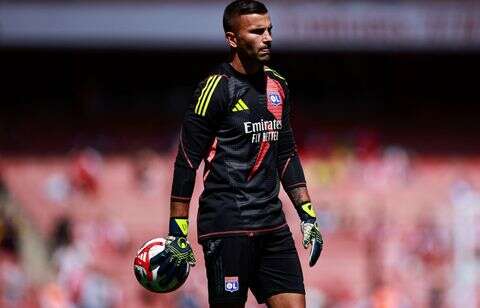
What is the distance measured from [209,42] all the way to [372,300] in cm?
361

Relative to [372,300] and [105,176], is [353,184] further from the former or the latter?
[105,176]

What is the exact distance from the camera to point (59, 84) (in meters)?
14.2

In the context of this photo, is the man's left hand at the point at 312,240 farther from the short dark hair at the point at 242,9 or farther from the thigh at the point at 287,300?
the short dark hair at the point at 242,9

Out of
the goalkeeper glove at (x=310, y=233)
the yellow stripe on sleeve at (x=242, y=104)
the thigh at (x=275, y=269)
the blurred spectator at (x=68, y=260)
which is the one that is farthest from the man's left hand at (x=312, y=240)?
the blurred spectator at (x=68, y=260)

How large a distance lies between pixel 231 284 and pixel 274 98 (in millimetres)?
1048

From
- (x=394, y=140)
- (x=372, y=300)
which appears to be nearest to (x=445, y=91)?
(x=394, y=140)

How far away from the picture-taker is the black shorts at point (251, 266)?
5949mm

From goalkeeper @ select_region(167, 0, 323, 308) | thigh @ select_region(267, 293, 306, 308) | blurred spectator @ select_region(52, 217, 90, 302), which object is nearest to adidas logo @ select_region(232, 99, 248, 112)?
goalkeeper @ select_region(167, 0, 323, 308)

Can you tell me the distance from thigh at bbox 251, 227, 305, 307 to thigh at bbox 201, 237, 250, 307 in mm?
121

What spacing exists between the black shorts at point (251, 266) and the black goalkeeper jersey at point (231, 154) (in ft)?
0.22

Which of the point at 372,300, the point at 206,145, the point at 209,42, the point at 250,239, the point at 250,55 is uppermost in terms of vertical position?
the point at 209,42

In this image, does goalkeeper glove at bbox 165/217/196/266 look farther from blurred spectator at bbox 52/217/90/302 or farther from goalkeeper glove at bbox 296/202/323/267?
blurred spectator at bbox 52/217/90/302

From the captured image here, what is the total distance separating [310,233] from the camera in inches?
244

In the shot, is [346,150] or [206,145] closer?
[206,145]
